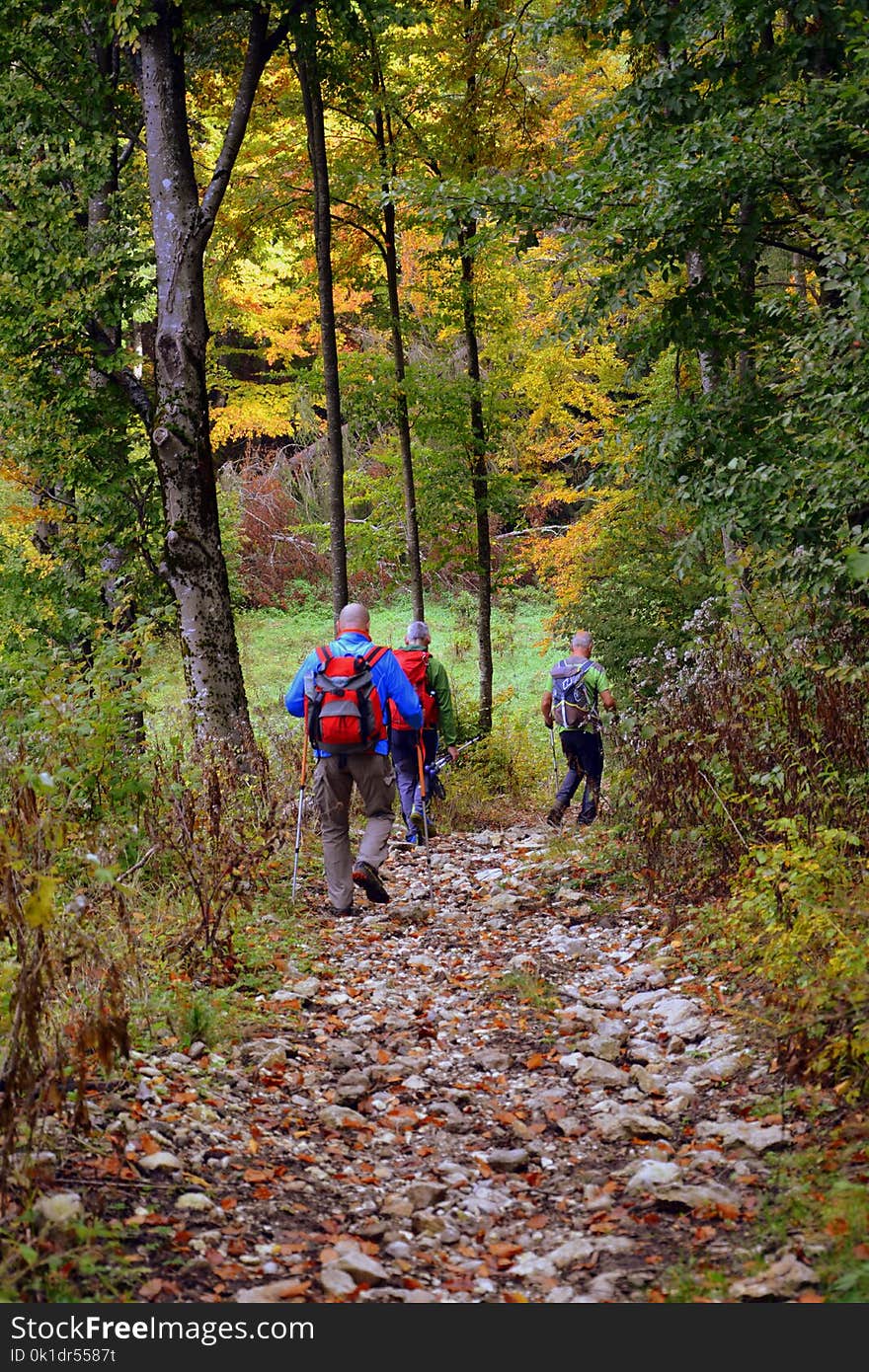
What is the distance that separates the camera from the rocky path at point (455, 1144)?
3846 millimetres

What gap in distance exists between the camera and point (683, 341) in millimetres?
9555

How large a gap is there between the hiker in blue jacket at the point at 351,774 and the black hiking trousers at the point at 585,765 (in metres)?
3.49

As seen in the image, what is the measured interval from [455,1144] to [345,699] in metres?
3.93

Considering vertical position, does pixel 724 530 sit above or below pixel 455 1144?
above

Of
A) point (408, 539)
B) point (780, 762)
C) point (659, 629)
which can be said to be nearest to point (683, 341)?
point (780, 762)

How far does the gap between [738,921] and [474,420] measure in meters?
12.8

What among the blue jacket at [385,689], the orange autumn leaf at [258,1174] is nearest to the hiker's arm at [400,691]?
the blue jacket at [385,689]

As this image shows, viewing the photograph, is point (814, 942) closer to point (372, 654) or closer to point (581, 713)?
point (372, 654)

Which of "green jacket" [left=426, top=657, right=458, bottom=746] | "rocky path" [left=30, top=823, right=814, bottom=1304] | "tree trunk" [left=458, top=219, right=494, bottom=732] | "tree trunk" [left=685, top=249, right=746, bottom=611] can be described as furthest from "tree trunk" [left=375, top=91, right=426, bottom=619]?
"rocky path" [left=30, top=823, right=814, bottom=1304]

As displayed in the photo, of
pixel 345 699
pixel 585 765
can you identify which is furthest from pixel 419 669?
pixel 345 699

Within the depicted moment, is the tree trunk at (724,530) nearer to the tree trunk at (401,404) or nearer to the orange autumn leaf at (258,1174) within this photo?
the tree trunk at (401,404)

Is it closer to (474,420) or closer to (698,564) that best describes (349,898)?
(698,564)

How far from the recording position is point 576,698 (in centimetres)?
1197

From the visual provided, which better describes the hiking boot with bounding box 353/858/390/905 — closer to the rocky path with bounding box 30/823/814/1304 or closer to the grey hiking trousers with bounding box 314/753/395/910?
the grey hiking trousers with bounding box 314/753/395/910
